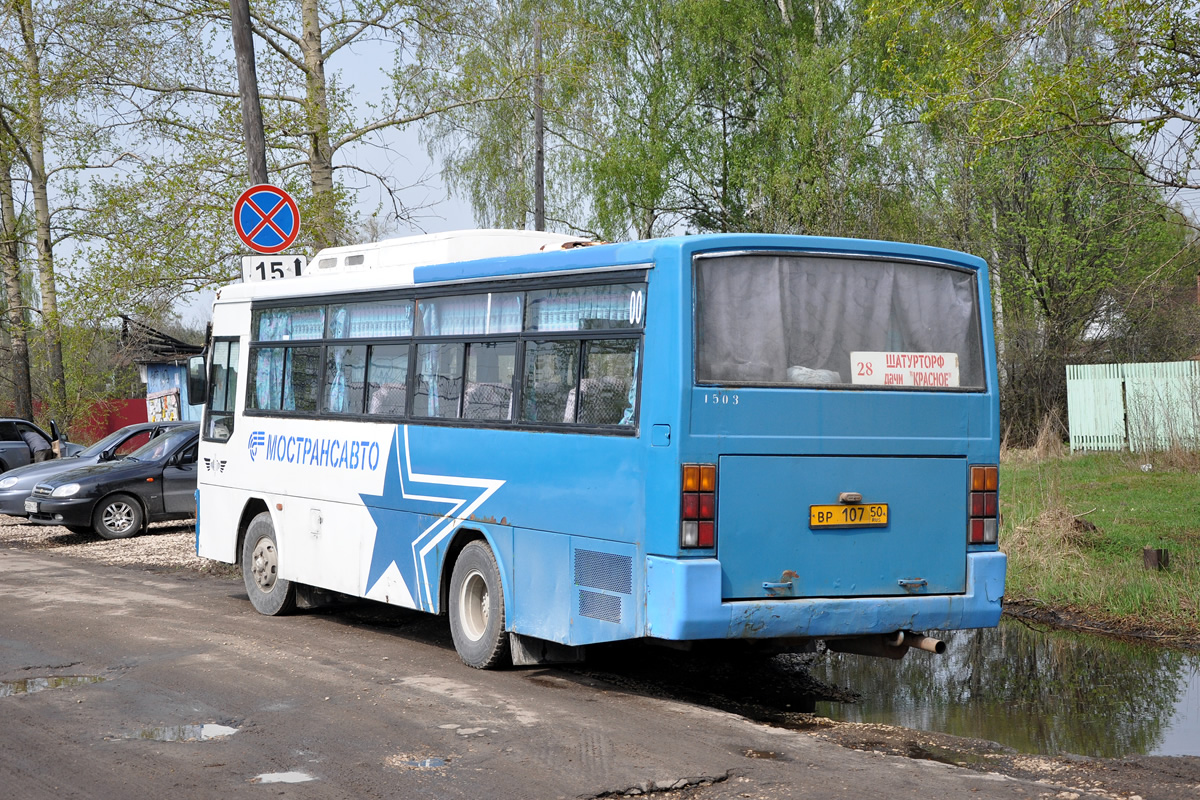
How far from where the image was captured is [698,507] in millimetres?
7242

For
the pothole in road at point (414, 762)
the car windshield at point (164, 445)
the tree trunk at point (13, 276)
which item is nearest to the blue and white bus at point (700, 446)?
the pothole in road at point (414, 762)

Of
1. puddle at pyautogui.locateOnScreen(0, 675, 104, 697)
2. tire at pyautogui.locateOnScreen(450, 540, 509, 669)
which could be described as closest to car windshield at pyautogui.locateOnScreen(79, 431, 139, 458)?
puddle at pyautogui.locateOnScreen(0, 675, 104, 697)

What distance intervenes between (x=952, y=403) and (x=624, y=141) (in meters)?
27.3

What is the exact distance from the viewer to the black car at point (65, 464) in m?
19.4

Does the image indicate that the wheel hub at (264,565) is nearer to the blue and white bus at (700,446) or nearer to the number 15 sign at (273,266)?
the blue and white bus at (700,446)

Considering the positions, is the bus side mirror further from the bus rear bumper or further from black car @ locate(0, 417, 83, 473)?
black car @ locate(0, 417, 83, 473)

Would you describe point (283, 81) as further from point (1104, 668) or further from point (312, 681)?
point (1104, 668)

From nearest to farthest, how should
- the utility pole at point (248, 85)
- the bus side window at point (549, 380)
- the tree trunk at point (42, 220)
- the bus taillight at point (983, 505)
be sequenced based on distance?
the bus taillight at point (983, 505) → the bus side window at point (549, 380) → the utility pole at point (248, 85) → the tree trunk at point (42, 220)

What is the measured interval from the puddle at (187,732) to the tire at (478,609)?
6.91 feet

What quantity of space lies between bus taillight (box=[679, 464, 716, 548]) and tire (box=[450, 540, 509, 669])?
1.97m

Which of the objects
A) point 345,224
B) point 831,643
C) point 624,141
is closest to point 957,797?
point 831,643

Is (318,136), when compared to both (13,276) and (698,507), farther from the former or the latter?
(13,276)

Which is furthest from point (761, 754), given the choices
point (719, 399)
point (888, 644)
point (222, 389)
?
point (222, 389)

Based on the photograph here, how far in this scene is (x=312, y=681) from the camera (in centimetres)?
848
